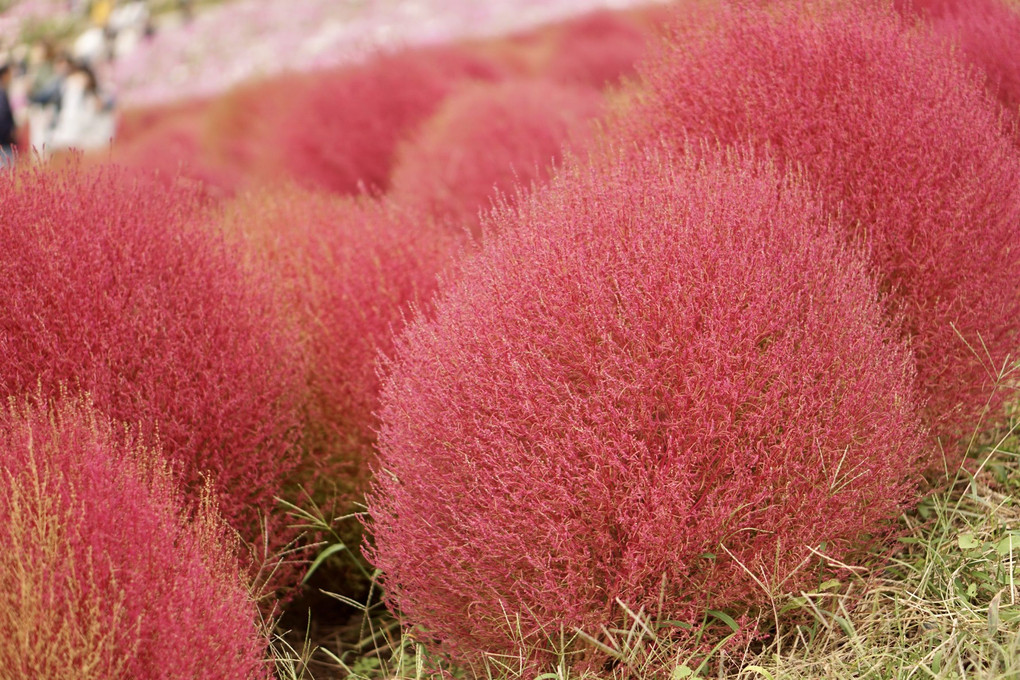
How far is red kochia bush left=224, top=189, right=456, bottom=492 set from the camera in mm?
3127

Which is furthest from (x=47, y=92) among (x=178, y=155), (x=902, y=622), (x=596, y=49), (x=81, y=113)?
(x=902, y=622)

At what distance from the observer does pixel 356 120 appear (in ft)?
22.1

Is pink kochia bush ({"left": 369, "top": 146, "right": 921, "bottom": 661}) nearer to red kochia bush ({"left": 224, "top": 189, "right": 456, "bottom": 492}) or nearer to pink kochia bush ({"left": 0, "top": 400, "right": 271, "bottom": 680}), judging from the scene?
pink kochia bush ({"left": 0, "top": 400, "right": 271, "bottom": 680})

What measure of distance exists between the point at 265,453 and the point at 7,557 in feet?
3.14

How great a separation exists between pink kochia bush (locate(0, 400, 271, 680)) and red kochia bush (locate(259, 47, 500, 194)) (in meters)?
4.54

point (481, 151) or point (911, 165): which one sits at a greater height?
point (911, 165)

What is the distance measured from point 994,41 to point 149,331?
2.83m

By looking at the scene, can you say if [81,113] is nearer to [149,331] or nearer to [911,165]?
A: [149,331]

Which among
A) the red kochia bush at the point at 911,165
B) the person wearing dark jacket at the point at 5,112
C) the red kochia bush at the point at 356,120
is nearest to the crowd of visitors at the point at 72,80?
the person wearing dark jacket at the point at 5,112

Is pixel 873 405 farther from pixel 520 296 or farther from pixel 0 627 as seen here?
pixel 0 627

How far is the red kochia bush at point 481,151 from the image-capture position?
480 cm

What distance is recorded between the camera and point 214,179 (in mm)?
6730

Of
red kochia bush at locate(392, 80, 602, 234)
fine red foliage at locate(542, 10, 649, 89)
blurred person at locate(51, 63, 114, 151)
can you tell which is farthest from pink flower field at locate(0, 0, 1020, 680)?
fine red foliage at locate(542, 10, 649, 89)

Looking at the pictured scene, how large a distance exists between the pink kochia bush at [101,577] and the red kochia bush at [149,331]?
0.97ft
